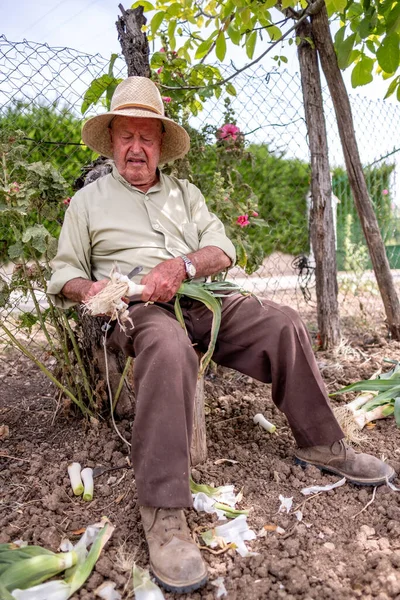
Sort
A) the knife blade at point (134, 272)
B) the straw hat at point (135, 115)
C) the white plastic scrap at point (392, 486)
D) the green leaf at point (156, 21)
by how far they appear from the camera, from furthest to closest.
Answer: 1. the green leaf at point (156, 21)
2. the straw hat at point (135, 115)
3. the knife blade at point (134, 272)
4. the white plastic scrap at point (392, 486)

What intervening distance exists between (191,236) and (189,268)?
33 cm

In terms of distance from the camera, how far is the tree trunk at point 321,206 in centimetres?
390

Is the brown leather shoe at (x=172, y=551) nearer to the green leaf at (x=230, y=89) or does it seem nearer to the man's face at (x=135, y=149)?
the man's face at (x=135, y=149)

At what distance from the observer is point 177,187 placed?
2623 millimetres

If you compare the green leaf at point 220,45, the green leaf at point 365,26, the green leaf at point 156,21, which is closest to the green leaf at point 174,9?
the green leaf at point 156,21

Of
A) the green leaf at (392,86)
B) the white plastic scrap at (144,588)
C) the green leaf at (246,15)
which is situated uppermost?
the green leaf at (246,15)

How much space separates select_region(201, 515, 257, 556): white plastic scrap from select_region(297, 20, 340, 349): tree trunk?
2282 millimetres

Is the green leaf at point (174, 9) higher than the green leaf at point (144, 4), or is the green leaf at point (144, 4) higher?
the green leaf at point (174, 9)

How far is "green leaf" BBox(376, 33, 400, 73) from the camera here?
250 centimetres

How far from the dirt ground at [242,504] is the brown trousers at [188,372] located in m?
0.20

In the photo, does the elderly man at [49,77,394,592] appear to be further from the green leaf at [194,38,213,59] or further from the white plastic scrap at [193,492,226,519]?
the green leaf at [194,38,213,59]

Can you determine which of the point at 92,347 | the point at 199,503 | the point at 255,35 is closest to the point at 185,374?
the point at 199,503

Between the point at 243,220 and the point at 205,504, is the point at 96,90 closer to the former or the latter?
the point at 243,220

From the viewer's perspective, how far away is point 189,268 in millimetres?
2213
